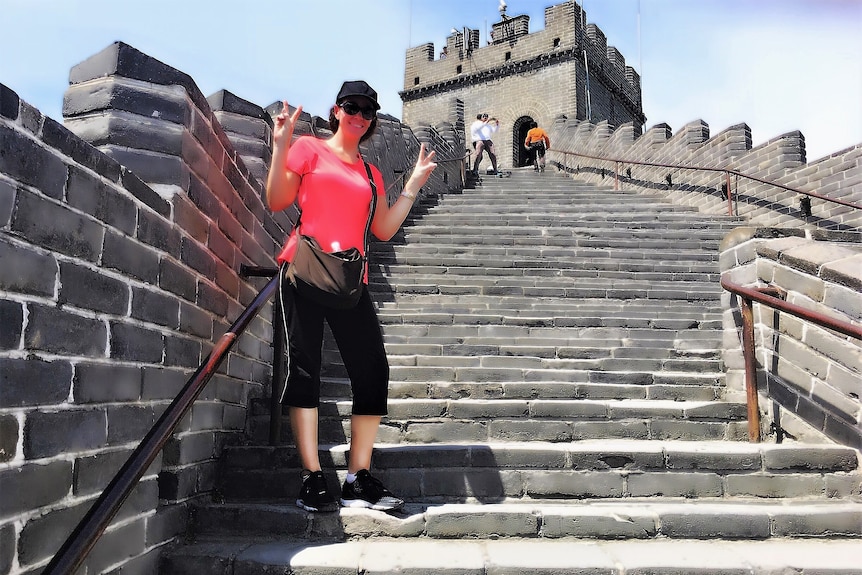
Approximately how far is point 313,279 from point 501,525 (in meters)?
1.35

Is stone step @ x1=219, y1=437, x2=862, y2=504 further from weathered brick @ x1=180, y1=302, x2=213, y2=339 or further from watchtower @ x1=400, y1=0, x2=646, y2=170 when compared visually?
watchtower @ x1=400, y1=0, x2=646, y2=170

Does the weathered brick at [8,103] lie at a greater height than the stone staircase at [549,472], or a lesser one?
greater

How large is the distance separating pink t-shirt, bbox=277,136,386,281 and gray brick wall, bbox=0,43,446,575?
51cm

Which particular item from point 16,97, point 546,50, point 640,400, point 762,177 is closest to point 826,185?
point 762,177

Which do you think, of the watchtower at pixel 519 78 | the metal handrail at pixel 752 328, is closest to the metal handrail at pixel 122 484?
the metal handrail at pixel 752 328

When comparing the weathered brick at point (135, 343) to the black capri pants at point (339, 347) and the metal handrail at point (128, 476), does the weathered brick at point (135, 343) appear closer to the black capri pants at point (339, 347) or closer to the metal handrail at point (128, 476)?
the metal handrail at point (128, 476)

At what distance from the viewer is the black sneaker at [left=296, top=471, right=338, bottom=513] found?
2.71 meters

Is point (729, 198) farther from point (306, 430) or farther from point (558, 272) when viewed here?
point (306, 430)

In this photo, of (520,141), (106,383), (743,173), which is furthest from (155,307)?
(520,141)

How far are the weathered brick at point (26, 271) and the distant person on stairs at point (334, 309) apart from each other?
0.92m

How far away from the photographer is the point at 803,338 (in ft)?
11.4

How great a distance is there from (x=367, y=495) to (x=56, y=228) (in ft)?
5.40

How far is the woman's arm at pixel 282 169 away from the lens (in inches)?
95.3

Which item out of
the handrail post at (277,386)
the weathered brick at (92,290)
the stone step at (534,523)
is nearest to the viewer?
the weathered brick at (92,290)
